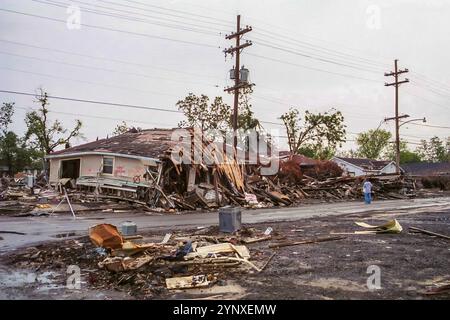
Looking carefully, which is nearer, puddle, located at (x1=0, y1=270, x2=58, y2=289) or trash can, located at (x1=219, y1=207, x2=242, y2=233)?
puddle, located at (x1=0, y1=270, x2=58, y2=289)

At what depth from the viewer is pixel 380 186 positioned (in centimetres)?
3850

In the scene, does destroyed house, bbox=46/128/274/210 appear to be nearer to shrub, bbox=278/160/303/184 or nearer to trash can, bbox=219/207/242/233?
shrub, bbox=278/160/303/184

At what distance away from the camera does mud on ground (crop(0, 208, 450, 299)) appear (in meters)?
6.02

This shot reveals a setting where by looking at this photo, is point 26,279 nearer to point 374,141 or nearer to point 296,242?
point 296,242

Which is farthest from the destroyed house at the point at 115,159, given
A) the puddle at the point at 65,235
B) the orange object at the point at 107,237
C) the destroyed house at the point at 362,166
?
the destroyed house at the point at 362,166

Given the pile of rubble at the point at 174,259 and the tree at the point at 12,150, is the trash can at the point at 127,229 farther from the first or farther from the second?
the tree at the point at 12,150

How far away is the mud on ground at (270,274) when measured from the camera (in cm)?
602

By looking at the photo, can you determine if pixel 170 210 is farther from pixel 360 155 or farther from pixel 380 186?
pixel 360 155

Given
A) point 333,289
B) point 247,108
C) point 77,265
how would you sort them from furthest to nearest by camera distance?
point 247,108 < point 77,265 < point 333,289

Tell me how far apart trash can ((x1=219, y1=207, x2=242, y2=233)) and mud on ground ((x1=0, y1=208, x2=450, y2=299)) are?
1.78 m

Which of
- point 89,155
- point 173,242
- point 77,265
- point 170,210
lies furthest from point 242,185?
point 77,265

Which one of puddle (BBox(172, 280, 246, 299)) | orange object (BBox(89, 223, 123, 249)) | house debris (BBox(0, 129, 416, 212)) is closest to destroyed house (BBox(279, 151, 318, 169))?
house debris (BBox(0, 129, 416, 212))

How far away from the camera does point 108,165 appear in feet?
96.3
